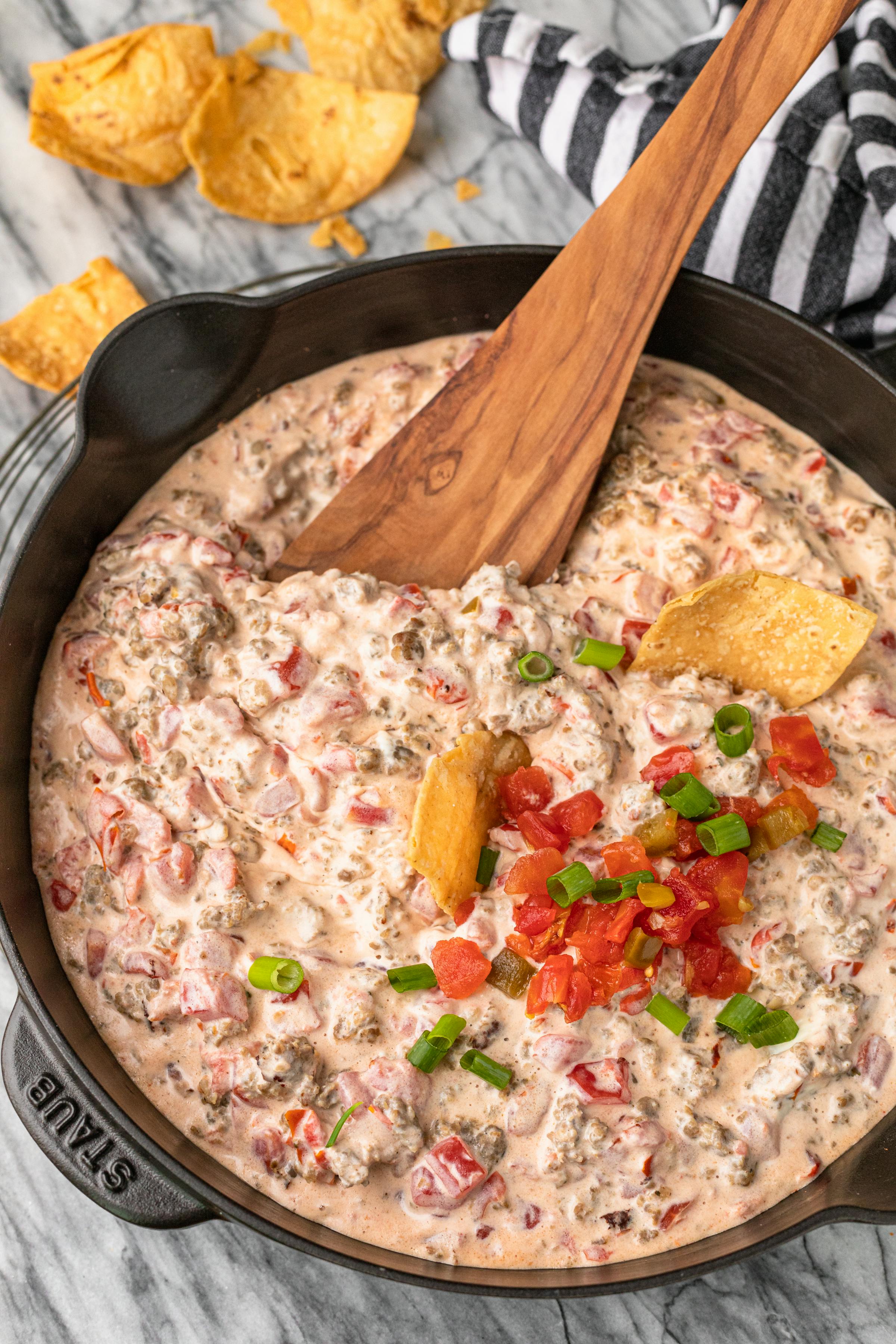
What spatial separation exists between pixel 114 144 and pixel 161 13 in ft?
1.89

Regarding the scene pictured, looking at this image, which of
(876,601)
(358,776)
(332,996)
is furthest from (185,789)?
(876,601)

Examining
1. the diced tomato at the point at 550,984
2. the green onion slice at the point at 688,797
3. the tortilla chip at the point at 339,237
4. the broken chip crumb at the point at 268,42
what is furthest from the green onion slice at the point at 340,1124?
the broken chip crumb at the point at 268,42

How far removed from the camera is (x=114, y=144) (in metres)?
3.57

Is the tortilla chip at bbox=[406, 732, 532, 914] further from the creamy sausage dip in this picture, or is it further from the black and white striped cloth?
the black and white striped cloth

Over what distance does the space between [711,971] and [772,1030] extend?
21 centimetres

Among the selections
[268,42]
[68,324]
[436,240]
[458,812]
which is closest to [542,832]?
[458,812]

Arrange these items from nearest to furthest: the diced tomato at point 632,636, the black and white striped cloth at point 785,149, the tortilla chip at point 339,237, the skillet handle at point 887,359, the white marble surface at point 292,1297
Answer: the diced tomato at point 632,636
the white marble surface at point 292,1297
the skillet handle at point 887,359
the black and white striped cloth at point 785,149
the tortilla chip at point 339,237

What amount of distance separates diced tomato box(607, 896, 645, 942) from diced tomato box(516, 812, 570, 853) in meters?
0.20

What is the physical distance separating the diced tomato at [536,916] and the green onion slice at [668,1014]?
1.06ft

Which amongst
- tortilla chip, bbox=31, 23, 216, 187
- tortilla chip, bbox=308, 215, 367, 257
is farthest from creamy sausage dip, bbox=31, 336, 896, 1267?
tortilla chip, bbox=31, 23, 216, 187

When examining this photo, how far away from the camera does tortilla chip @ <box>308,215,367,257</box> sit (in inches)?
145

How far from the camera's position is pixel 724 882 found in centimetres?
263

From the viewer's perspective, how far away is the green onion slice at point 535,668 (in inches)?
107

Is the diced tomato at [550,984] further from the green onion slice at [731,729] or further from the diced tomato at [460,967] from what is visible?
the green onion slice at [731,729]
